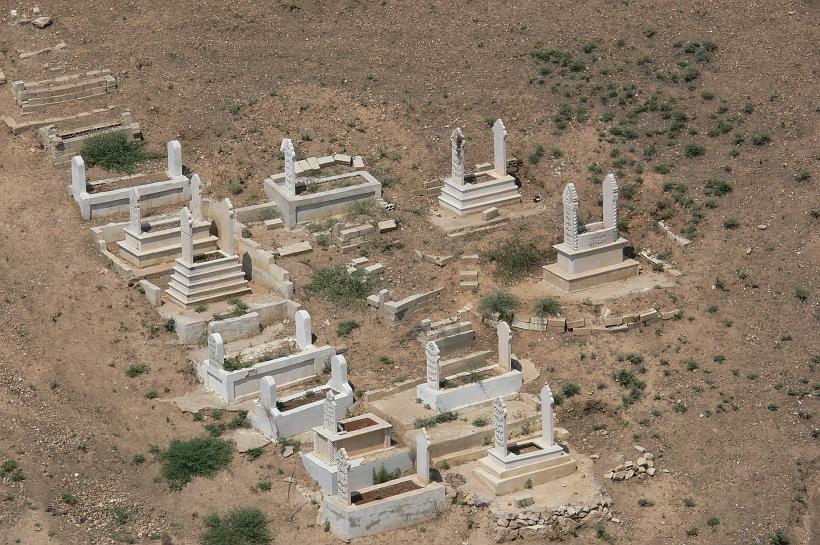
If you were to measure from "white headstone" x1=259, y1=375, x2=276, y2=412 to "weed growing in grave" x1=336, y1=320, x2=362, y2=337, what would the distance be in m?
3.55

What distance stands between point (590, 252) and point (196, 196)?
34.3 feet

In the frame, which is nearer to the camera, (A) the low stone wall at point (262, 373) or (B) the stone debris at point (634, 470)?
(B) the stone debris at point (634, 470)

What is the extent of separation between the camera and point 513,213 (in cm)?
5116

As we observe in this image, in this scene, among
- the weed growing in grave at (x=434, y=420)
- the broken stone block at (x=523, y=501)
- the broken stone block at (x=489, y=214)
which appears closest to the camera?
the broken stone block at (x=523, y=501)

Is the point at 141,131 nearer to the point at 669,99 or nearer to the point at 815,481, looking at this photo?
the point at 669,99

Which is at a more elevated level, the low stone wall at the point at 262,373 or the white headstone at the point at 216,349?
the white headstone at the point at 216,349

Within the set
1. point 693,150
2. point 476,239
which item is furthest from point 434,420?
point 693,150

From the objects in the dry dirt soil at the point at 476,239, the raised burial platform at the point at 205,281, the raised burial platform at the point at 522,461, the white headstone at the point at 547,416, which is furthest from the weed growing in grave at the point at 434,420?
the raised burial platform at the point at 205,281

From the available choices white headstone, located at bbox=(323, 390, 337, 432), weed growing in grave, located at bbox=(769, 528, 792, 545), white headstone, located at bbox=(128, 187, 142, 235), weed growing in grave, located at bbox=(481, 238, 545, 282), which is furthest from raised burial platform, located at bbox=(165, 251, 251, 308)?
weed growing in grave, located at bbox=(769, 528, 792, 545)

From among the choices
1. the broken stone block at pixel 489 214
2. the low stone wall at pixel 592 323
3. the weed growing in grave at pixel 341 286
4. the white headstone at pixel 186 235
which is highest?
the white headstone at pixel 186 235

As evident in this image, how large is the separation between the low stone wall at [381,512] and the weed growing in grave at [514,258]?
900 centimetres

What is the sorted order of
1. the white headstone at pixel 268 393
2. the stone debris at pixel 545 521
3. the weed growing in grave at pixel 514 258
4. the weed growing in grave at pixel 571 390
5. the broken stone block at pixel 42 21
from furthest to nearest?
the broken stone block at pixel 42 21, the weed growing in grave at pixel 514 258, the weed growing in grave at pixel 571 390, the white headstone at pixel 268 393, the stone debris at pixel 545 521

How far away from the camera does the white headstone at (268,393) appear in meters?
42.5

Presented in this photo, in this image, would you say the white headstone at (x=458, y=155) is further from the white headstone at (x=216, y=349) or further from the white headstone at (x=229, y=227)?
the white headstone at (x=216, y=349)
